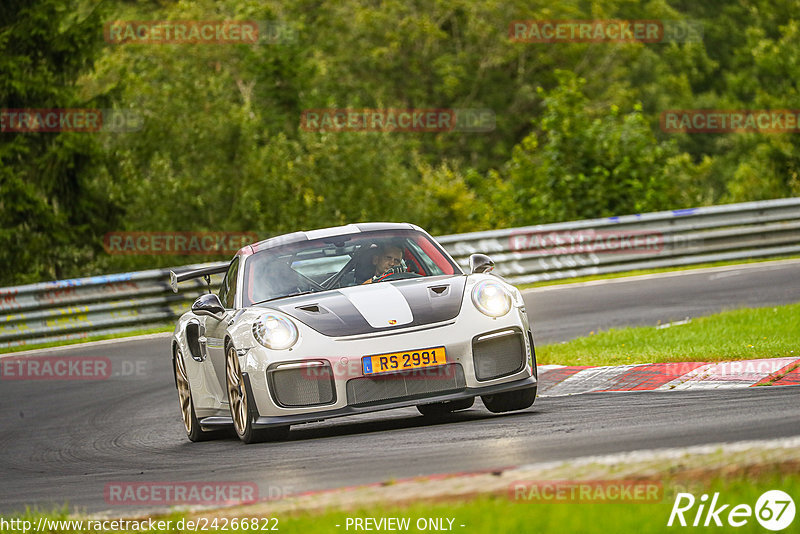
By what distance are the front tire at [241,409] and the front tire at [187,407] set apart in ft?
3.33

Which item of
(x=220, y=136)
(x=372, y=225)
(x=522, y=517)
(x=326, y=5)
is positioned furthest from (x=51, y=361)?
(x=326, y=5)

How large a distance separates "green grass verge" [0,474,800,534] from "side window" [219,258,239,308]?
4.44 metres

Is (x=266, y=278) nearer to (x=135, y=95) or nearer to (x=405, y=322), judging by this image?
(x=405, y=322)

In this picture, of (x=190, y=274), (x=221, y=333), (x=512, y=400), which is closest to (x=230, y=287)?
(x=190, y=274)

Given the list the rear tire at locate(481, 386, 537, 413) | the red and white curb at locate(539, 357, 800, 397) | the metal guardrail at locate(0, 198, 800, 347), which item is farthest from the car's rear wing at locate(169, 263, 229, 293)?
the metal guardrail at locate(0, 198, 800, 347)

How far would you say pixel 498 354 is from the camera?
8000mm

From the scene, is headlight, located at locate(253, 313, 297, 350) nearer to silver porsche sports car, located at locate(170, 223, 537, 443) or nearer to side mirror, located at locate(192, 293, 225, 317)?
silver porsche sports car, located at locate(170, 223, 537, 443)

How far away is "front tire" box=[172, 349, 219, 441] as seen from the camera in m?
9.41

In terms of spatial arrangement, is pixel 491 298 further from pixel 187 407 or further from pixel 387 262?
pixel 187 407

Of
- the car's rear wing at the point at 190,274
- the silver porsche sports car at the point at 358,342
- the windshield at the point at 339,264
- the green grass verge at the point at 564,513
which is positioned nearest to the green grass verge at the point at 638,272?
the car's rear wing at the point at 190,274

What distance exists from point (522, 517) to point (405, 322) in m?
3.51

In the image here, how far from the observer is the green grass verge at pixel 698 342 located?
32.4 ft

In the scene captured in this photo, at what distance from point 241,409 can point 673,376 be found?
123 inches

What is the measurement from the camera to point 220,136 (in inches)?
1281
